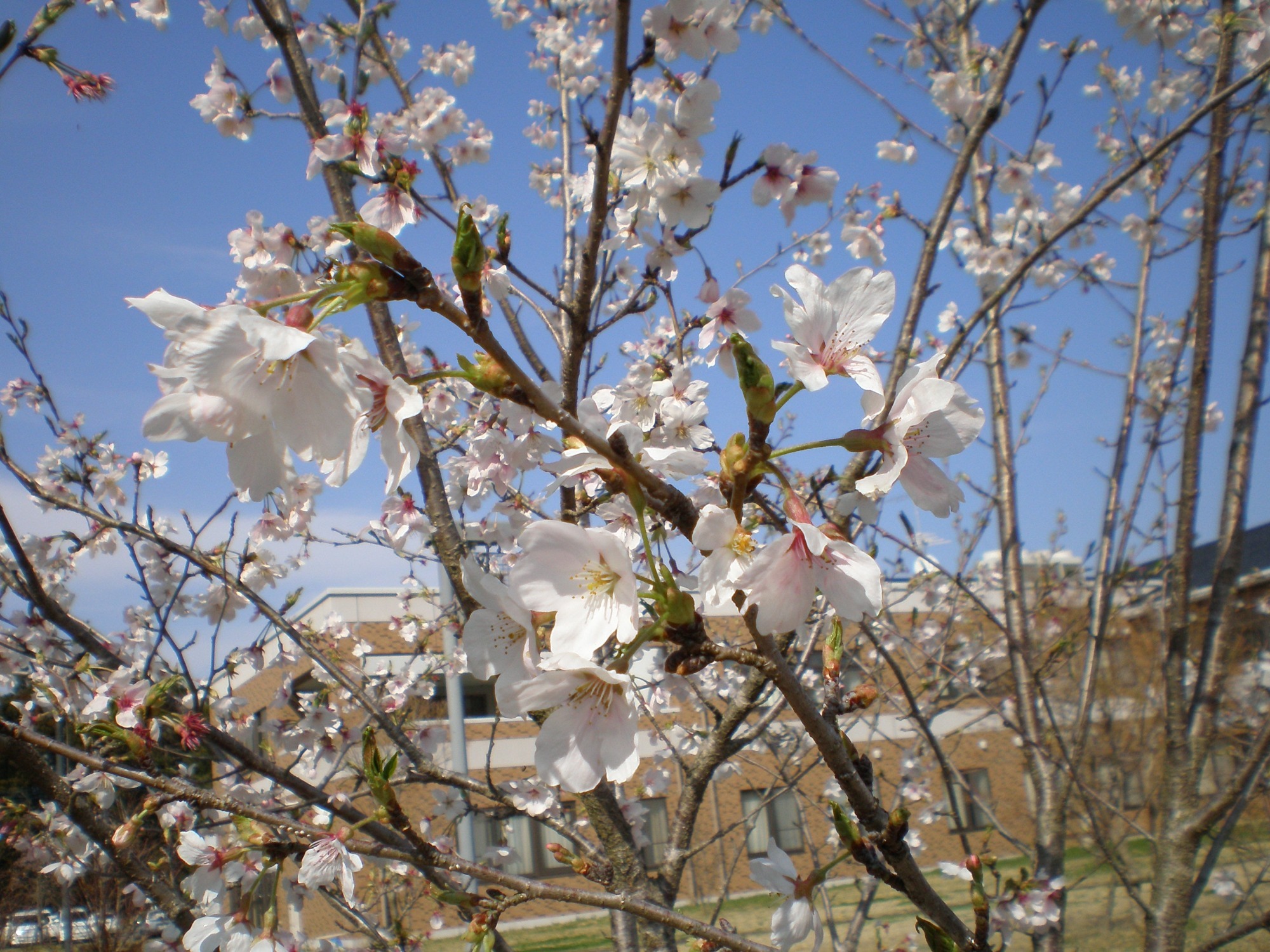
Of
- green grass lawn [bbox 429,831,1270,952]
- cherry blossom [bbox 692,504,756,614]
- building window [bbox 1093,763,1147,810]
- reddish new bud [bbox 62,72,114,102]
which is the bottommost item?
green grass lawn [bbox 429,831,1270,952]

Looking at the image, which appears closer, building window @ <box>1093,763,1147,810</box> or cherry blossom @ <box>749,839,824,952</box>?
cherry blossom @ <box>749,839,824,952</box>

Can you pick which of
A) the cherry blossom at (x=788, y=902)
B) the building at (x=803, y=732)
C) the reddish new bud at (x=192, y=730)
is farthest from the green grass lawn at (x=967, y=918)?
the cherry blossom at (x=788, y=902)

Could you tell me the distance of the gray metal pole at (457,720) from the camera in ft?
16.5

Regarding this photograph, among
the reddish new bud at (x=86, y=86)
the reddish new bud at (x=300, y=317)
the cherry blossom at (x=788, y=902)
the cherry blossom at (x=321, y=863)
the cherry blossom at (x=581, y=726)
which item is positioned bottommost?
the cherry blossom at (x=788, y=902)

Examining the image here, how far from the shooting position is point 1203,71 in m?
3.44

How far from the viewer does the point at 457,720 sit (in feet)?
20.5

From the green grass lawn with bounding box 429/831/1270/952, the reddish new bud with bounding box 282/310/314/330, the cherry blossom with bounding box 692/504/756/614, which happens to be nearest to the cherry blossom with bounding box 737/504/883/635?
the cherry blossom with bounding box 692/504/756/614

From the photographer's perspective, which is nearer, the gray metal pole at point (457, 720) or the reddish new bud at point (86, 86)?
the reddish new bud at point (86, 86)

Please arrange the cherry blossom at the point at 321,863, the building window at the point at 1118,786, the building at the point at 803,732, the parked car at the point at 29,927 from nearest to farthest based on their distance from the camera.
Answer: the cherry blossom at the point at 321,863
the building at the point at 803,732
the building window at the point at 1118,786
the parked car at the point at 29,927

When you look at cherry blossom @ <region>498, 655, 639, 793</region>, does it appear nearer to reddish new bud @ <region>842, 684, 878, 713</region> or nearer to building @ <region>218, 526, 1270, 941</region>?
building @ <region>218, 526, 1270, 941</region>

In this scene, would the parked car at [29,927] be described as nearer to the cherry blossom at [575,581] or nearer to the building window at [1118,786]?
the cherry blossom at [575,581]

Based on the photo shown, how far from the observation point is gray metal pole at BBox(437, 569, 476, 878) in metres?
5.03

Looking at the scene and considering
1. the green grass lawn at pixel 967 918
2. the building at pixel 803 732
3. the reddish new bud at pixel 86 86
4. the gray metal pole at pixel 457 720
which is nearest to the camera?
the reddish new bud at pixel 86 86

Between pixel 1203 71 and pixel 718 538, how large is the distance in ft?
13.0
